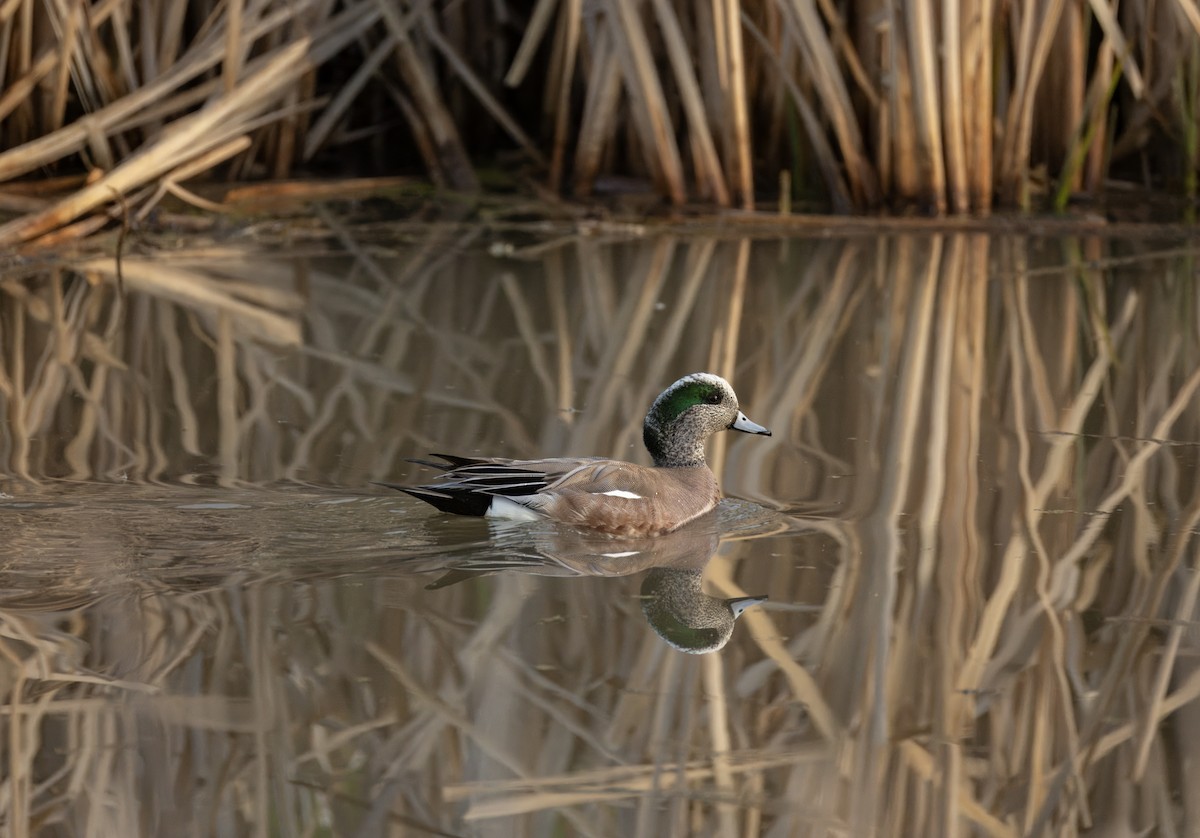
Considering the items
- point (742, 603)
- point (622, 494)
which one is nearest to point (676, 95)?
point (622, 494)

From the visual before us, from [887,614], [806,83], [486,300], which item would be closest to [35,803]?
[887,614]

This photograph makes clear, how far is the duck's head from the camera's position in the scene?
4.27m

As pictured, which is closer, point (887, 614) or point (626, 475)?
point (887, 614)

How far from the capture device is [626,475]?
13.2ft

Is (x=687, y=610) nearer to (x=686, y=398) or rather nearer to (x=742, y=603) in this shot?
(x=742, y=603)

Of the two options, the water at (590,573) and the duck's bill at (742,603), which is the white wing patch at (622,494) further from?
the duck's bill at (742,603)

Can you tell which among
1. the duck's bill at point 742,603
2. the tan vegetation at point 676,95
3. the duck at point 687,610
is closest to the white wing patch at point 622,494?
the duck at point 687,610

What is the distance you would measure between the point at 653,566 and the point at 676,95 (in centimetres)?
504

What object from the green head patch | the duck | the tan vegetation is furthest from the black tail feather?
the tan vegetation

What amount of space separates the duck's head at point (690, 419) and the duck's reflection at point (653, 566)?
0.22 metres

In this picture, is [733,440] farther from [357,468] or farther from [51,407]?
[51,407]

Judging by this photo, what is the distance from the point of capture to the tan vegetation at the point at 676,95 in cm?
733

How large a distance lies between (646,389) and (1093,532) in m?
1.70

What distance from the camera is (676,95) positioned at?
8.48 m
